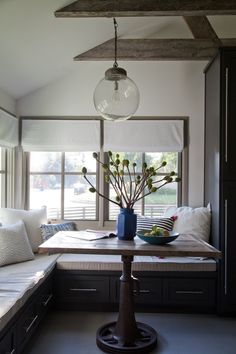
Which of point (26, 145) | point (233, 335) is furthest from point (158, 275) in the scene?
point (26, 145)

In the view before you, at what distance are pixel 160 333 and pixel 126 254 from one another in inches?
41.4

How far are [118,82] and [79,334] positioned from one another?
2.06 metres

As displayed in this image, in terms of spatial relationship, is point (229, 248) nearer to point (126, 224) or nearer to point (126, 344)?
point (126, 224)

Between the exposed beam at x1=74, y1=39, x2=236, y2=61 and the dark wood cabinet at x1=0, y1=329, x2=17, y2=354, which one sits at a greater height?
the exposed beam at x1=74, y1=39, x2=236, y2=61

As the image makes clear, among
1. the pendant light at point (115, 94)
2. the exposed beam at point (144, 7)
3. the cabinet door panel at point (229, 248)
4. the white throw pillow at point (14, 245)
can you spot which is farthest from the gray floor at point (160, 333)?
the exposed beam at point (144, 7)

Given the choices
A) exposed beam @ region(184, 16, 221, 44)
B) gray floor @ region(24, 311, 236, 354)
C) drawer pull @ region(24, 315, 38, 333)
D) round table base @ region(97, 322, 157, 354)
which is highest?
exposed beam @ region(184, 16, 221, 44)

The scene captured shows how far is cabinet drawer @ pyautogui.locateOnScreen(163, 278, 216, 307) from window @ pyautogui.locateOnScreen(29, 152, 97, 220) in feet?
4.40

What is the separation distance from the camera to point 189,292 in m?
3.13

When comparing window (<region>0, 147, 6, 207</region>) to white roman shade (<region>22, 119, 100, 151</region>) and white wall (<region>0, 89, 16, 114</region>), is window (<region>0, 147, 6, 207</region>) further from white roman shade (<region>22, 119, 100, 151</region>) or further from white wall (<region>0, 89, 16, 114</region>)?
white wall (<region>0, 89, 16, 114</region>)

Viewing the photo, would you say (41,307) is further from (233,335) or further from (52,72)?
(52,72)

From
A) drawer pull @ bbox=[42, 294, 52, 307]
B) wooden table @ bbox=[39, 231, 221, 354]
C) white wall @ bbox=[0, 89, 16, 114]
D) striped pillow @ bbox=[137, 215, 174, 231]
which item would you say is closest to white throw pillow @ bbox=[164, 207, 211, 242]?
striped pillow @ bbox=[137, 215, 174, 231]

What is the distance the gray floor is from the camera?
2.46 m

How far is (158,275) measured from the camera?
3.13m

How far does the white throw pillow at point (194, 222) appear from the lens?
338cm
